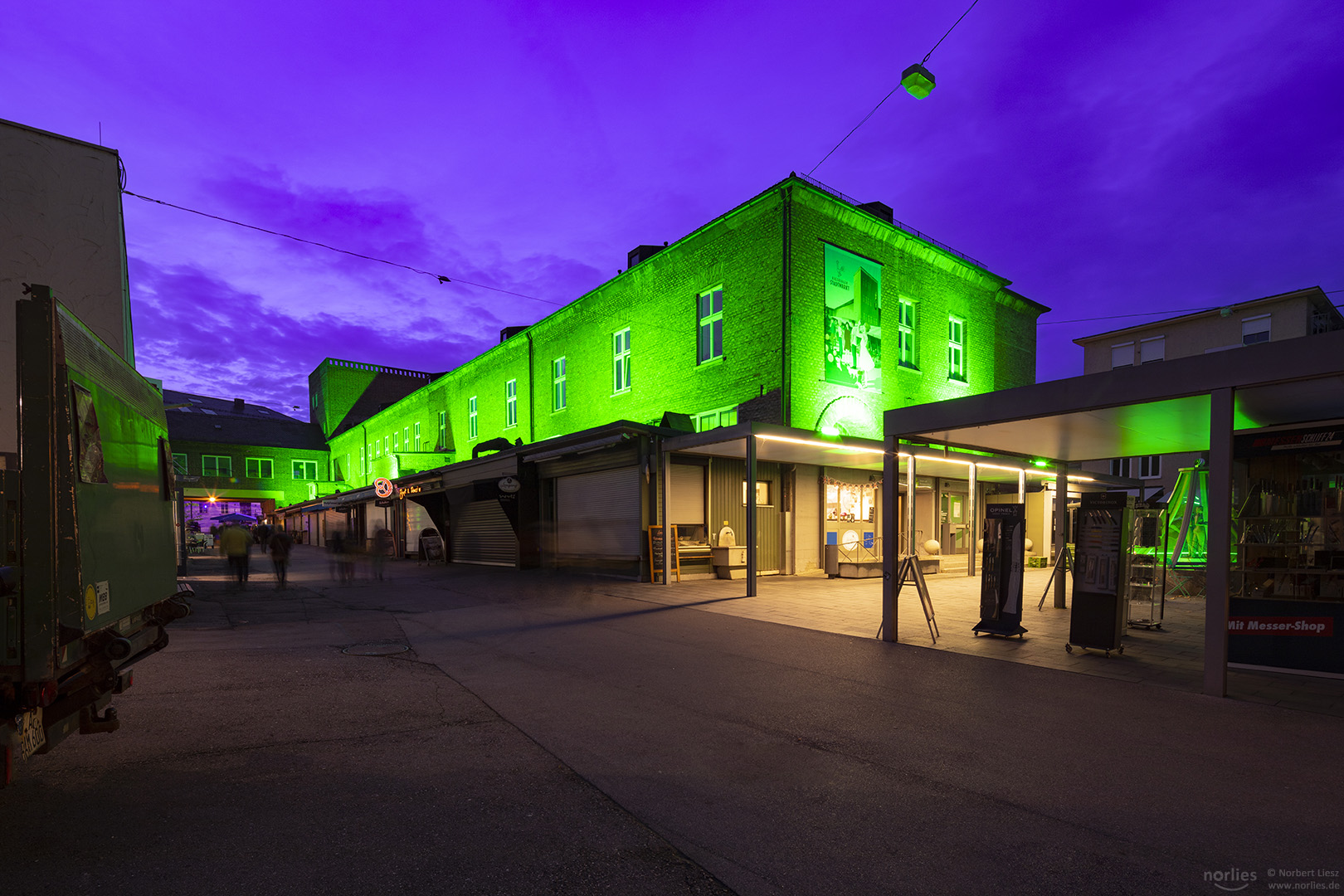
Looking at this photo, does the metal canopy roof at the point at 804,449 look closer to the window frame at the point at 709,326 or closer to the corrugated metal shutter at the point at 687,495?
the corrugated metal shutter at the point at 687,495

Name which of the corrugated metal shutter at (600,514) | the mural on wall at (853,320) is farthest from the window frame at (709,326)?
the corrugated metal shutter at (600,514)

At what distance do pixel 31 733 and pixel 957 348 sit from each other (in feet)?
74.7

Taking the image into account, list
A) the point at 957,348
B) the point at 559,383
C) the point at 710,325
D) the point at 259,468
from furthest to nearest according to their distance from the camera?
the point at 259,468, the point at 559,383, the point at 957,348, the point at 710,325

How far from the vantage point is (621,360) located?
2223cm

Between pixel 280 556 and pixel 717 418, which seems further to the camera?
pixel 717 418

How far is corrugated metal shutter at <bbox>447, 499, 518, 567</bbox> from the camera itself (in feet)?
72.4

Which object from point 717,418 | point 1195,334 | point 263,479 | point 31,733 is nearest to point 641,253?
point 717,418

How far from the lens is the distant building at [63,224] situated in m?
8.68

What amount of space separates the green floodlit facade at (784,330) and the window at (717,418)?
2.0 inches

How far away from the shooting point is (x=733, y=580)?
56.1ft

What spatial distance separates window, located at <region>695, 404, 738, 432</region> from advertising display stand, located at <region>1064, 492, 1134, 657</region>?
398 inches

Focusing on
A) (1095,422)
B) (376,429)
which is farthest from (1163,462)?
(376,429)

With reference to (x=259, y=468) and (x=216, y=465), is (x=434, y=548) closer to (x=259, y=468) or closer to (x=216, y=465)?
(x=259, y=468)

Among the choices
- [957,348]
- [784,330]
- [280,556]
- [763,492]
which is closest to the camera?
[784,330]
